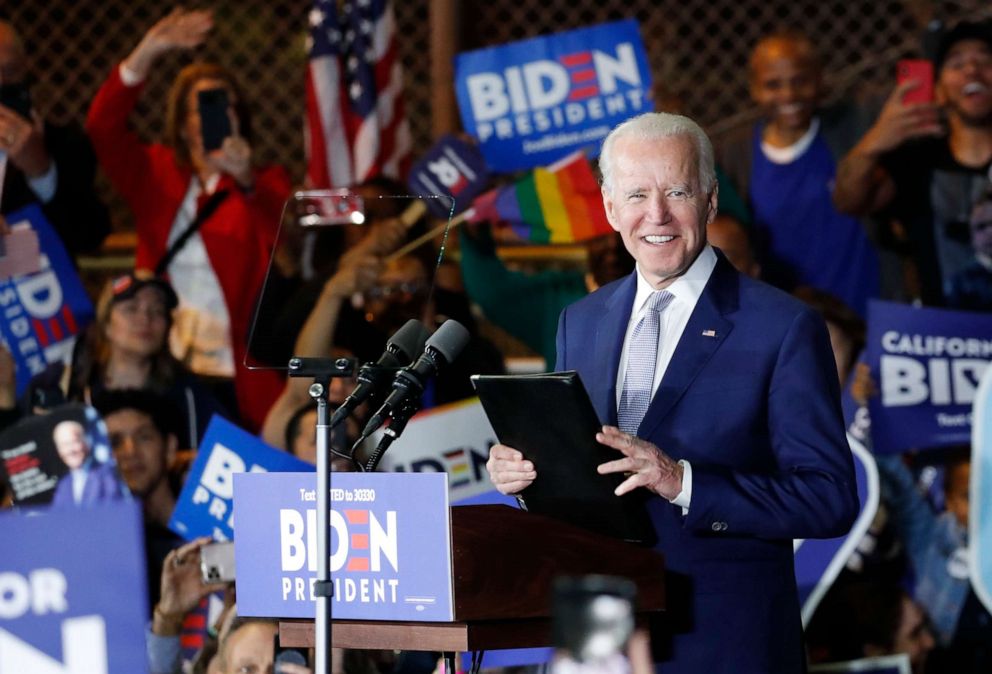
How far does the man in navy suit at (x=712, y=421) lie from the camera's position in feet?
7.72

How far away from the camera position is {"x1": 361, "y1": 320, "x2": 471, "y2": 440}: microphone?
7.77 feet

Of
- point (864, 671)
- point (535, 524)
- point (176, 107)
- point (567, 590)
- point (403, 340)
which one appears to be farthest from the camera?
point (176, 107)

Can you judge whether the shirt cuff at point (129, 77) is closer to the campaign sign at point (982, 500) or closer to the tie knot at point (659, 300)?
the campaign sign at point (982, 500)

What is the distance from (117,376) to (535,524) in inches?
118

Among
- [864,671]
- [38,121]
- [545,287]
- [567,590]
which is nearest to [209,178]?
[38,121]

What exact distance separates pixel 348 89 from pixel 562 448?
12.1ft

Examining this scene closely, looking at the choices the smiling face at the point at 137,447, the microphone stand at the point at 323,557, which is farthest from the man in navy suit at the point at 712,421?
the smiling face at the point at 137,447

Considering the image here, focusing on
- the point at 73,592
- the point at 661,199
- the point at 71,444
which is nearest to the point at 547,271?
the point at 71,444

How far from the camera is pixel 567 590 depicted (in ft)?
4.54

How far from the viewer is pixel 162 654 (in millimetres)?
4246

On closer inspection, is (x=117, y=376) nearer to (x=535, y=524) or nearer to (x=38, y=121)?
(x=38, y=121)

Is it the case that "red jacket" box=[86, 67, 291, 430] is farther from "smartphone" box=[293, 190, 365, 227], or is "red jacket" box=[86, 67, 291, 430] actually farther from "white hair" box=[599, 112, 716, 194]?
"white hair" box=[599, 112, 716, 194]

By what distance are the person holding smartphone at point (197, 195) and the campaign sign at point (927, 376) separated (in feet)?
6.57

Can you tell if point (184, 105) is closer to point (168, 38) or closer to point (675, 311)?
point (168, 38)
